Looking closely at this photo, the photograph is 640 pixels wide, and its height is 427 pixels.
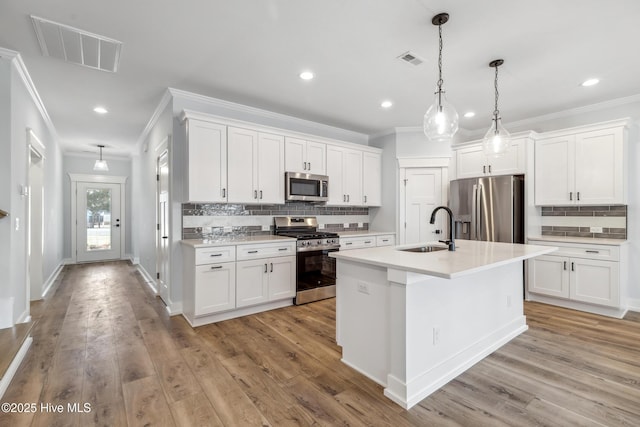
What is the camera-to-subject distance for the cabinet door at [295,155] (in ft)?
13.9

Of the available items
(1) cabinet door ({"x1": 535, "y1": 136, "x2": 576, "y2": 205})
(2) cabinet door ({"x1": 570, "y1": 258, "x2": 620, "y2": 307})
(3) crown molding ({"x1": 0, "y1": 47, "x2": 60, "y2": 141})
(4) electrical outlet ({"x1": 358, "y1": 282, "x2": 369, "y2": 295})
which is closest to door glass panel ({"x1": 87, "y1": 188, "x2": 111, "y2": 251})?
(3) crown molding ({"x1": 0, "y1": 47, "x2": 60, "y2": 141})

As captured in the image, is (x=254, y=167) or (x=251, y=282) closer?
(x=251, y=282)

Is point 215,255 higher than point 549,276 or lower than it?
higher

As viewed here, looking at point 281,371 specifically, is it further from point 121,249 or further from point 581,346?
point 121,249

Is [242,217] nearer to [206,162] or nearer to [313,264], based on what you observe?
[206,162]

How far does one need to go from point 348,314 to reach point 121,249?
7653 mm

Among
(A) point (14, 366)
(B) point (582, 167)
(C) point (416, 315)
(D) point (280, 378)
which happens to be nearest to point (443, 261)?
(C) point (416, 315)

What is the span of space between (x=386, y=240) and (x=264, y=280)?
7.83 feet

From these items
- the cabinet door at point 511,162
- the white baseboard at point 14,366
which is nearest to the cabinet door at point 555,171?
the cabinet door at point 511,162

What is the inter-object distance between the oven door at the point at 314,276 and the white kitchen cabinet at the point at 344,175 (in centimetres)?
103

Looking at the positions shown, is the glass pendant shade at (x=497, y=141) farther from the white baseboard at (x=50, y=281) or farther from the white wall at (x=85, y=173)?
the white wall at (x=85, y=173)

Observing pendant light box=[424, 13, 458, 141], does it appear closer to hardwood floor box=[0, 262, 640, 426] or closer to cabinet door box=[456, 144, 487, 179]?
hardwood floor box=[0, 262, 640, 426]

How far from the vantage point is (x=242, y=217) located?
4.21 m

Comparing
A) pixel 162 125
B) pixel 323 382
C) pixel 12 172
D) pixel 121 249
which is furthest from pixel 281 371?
pixel 121 249
